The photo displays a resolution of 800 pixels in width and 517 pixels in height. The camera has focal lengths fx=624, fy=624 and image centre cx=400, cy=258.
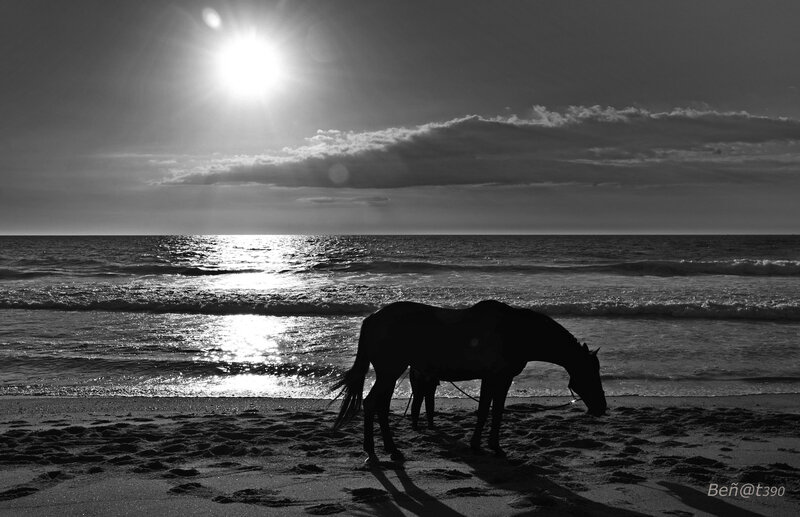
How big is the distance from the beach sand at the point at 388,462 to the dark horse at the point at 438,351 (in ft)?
1.72

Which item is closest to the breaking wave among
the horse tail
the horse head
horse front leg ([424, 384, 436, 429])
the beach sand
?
the beach sand

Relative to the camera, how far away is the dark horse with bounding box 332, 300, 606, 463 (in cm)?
596

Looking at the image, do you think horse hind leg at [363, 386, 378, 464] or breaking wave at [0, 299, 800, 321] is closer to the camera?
horse hind leg at [363, 386, 378, 464]

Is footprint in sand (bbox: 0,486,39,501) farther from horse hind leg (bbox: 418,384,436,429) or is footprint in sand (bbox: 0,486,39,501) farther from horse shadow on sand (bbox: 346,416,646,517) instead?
horse hind leg (bbox: 418,384,436,429)

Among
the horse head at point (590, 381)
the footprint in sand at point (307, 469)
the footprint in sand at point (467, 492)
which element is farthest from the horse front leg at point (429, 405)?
the footprint in sand at point (467, 492)

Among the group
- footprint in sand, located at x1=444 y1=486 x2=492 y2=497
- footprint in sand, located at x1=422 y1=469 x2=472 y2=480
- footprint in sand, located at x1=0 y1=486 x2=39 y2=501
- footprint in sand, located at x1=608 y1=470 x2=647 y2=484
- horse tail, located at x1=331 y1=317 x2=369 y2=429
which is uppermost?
horse tail, located at x1=331 y1=317 x2=369 y2=429

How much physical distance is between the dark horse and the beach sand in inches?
20.7

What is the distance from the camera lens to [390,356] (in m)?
5.95

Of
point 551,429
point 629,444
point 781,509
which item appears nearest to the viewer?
point 781,509

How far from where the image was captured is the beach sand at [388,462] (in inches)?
185

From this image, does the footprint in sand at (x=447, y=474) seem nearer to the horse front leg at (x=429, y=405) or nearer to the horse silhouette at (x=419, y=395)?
the horse silhouette at (x=419, y=395)

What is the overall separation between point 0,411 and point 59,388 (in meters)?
1.61

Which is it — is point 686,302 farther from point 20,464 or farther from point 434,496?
point 20,464

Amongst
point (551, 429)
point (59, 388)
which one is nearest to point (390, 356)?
point (551, 429)
